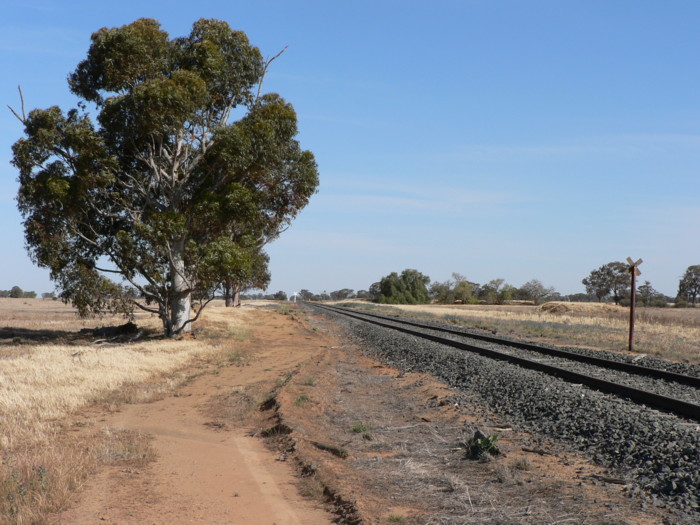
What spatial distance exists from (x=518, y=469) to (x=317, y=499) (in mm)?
2426

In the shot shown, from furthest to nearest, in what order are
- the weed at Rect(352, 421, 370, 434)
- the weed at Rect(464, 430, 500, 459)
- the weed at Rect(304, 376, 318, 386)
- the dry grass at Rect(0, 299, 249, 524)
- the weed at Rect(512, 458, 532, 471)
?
1. the weed at Rect(304, 376, 318, 386)
2. the weed at Rect(352, 421, 370, 434)
3. the weed at Rect(464, 430, 500, 459)
4. the weed at Rect(512, 458, 532, 471)
5. the dry grass at Rect(0, 299, 249, 524)

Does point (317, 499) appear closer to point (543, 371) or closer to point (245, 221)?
point (543, 371)

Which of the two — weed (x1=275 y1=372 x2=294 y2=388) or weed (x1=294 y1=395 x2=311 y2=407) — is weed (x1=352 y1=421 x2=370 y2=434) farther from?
weed (x1=275 y1=372 x2=294 y2=388)

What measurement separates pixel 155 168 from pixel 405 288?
357 ft

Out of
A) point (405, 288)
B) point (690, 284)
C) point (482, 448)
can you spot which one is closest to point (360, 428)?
point (482, 448)

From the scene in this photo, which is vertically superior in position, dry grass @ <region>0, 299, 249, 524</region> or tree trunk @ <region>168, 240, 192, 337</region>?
tree trunk @ <region>168, 240, 192, 337</region>

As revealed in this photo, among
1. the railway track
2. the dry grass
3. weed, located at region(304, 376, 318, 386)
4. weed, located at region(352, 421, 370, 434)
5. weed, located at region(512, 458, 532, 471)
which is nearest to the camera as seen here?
the dry grass

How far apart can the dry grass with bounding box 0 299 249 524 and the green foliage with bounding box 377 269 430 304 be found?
341 feet

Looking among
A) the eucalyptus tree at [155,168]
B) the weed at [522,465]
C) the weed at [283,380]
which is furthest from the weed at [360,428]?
the eucalyptus tree at [155,168]

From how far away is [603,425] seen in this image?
8.55 metres

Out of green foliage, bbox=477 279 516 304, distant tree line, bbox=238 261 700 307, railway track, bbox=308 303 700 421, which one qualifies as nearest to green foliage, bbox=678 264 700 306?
distant tree line, bbox=238 261 700 307

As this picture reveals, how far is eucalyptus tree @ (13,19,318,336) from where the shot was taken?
21125mm

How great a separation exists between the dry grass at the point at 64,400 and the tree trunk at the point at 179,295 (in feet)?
3.15

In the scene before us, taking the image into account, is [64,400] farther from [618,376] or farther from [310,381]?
[618,376]
